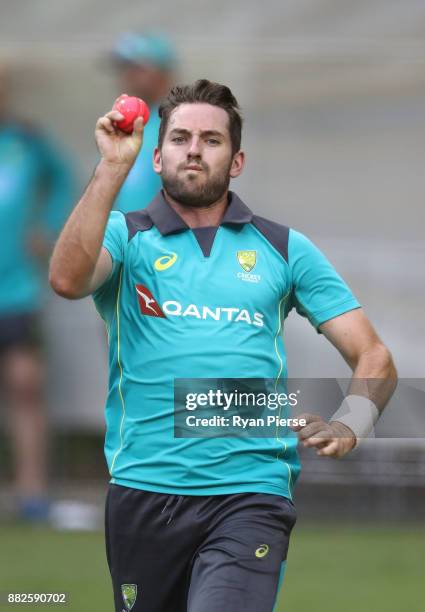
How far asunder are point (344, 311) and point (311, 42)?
404cm

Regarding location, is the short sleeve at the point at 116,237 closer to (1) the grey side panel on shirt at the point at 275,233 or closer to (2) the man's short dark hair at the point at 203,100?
(2) the man's short dark hair at the point at 203,100

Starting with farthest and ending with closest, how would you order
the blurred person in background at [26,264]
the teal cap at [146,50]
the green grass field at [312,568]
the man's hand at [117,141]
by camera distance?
the blurred person in background at [26,264] → the teal cap at [146,50] → the green grass field at [312,568] → the man's hand at [117,141]

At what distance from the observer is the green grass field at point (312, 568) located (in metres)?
6.84

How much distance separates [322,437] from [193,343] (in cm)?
53

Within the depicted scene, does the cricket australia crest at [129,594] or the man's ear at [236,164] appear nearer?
the cricket australia crest at [129,594]

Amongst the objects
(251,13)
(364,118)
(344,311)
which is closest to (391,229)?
(364,118)

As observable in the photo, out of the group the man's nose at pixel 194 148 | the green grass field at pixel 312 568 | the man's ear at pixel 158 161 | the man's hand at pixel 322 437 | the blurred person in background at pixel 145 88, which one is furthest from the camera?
the blurred person in background at pixel 145 88

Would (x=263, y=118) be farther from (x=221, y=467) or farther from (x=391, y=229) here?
(x=221, y=467)

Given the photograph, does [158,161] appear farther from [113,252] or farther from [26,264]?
[26,264]

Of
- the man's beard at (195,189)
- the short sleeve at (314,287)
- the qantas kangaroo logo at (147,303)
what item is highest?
the man's beard at (195,189)

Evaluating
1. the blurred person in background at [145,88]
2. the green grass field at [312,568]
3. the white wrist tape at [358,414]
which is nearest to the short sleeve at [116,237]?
the white wrist tape at [358,414]

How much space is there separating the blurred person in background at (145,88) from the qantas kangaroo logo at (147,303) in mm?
3187

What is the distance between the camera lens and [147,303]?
4488 mm

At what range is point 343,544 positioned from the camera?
27.0 feet
